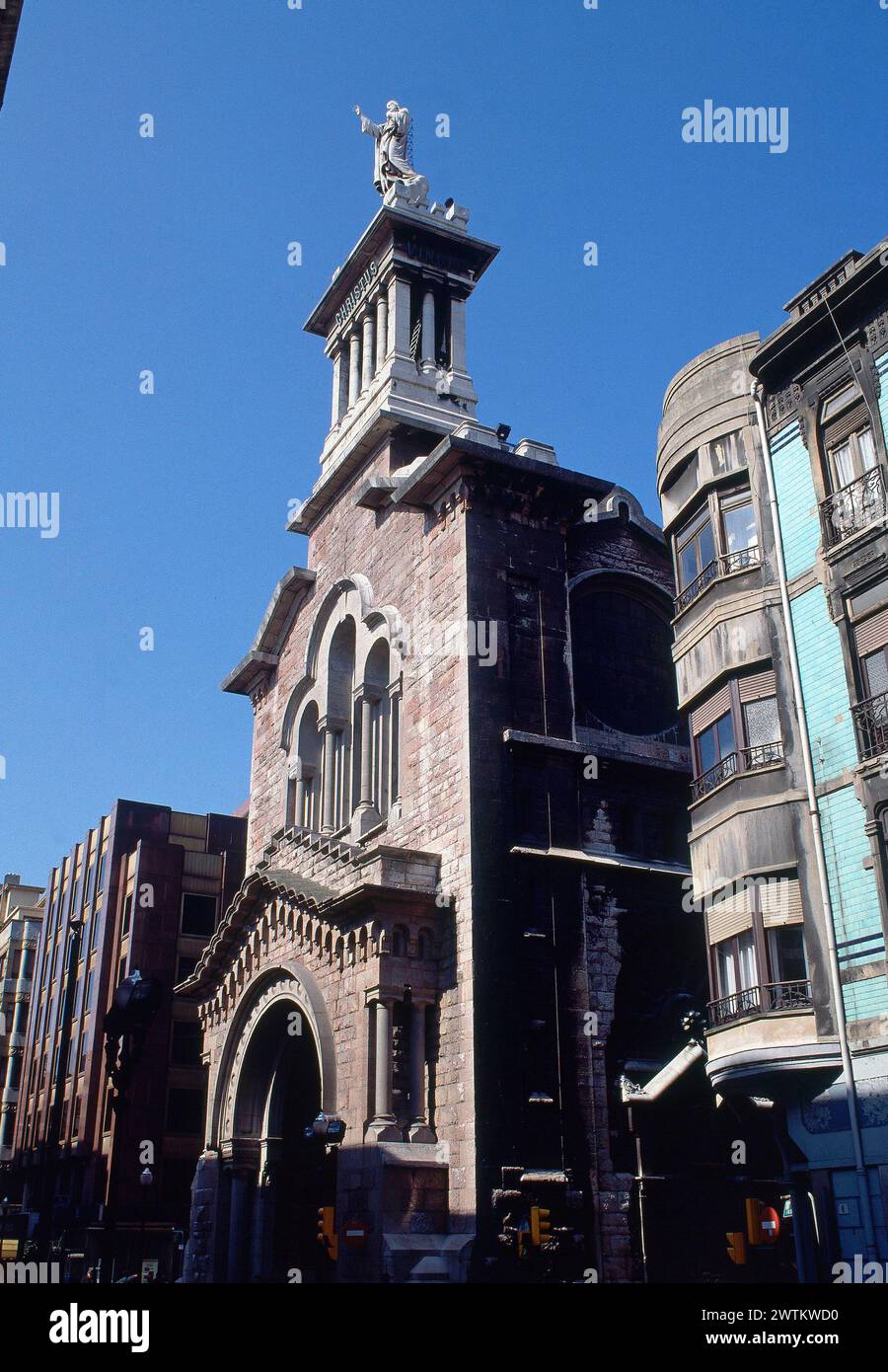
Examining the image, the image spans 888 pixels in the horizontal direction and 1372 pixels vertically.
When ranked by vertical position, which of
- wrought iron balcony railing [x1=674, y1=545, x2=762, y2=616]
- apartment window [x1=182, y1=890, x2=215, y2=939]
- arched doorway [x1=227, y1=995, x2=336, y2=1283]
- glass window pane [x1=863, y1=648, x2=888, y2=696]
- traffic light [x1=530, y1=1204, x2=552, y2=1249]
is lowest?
traffic light [x1=530, y1=1204, x2=552, y2=1249]

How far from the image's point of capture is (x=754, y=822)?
1980 cm

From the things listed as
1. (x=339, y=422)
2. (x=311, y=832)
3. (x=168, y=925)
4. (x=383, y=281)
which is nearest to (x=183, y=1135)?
(x=168, y=925)

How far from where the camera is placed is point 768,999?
1877 cm

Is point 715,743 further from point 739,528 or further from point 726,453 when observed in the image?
point 726,453

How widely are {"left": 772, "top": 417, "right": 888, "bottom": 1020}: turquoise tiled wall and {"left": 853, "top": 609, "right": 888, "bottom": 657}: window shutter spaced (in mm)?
379

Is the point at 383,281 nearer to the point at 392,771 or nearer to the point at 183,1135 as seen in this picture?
the point at 392,771

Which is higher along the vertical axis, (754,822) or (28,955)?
(28,955)

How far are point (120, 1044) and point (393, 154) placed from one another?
31.2 metres

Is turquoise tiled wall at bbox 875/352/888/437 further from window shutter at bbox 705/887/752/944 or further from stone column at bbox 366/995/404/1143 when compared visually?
stone column at bbox 366/995/404/1143

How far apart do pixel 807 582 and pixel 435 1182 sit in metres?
12.8

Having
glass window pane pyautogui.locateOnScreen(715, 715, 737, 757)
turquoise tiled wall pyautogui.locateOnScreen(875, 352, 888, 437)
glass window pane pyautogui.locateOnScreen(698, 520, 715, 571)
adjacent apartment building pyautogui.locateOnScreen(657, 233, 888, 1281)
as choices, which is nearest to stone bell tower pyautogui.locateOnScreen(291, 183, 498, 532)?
glass window pane pyautogui.locateOnScreen(698, 520, 715, 571)

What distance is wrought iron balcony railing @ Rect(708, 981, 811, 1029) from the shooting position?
18.5 m

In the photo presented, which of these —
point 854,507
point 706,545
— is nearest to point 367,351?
point 706,545

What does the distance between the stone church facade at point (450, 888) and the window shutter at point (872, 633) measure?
982 cm
